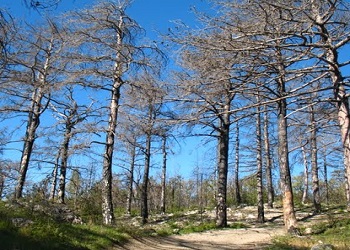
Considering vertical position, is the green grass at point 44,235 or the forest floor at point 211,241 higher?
the green grass at point 44,235

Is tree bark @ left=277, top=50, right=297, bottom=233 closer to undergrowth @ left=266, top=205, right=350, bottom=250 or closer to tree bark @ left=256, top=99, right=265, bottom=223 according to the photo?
undergrowth @ left=266, top=205, right=350, bottom=250

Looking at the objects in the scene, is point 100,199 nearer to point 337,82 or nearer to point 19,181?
point 19,181

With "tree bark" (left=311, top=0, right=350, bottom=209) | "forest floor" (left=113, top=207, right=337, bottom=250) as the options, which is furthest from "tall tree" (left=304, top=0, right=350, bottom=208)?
"forest floor" (left=113, top=207, right=337, bottom=250)

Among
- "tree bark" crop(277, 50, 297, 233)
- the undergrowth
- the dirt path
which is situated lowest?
the dirt path

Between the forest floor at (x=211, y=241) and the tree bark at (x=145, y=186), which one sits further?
the tree bark at (x=145, y=186)

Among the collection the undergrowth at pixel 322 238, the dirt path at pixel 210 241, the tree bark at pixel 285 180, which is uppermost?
the tree bark at pixel 285 180

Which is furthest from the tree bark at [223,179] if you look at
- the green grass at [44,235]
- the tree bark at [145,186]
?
the green grass at [44,235]

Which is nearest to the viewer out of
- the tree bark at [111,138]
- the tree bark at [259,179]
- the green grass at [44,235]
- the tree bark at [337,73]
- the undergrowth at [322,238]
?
the green grass at [44,235]

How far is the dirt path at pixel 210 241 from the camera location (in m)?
9.70

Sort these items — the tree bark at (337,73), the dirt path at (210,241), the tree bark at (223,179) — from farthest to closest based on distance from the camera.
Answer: the tree bark at (223,179), the dirt path at (210,241), the tree bark at (337,73)

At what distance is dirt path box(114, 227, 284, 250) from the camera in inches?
382

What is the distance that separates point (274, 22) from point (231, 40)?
2.94 ft

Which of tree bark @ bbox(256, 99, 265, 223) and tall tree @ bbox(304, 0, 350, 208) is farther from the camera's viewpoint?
tree bark @ bbox(256, 99, 265, 223)

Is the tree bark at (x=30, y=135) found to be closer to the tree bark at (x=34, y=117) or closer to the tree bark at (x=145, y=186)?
the tree bark at (x=34, y=117)
